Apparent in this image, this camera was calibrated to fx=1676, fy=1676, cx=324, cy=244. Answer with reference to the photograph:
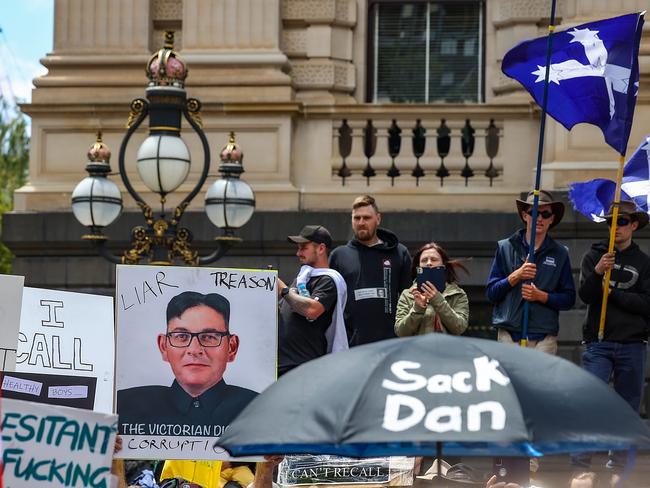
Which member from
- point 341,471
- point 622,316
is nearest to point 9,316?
point 341,471

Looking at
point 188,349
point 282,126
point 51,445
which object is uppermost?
point 282,126

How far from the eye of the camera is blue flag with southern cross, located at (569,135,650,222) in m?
12.0

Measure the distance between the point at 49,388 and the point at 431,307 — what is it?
2.62 meters

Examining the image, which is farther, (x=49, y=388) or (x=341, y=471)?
(x=341, y=471)

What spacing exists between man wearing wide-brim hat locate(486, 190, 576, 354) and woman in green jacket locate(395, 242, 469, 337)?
295 mm

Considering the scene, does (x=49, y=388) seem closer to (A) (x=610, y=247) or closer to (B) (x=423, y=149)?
(A) (x=610, y=247)

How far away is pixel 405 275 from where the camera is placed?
38.2 feet

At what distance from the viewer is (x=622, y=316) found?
1116 centimetres

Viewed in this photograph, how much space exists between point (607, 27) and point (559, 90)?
53cm

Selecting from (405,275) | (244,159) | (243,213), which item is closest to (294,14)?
(244,159)

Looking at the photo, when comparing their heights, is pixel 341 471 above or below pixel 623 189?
below

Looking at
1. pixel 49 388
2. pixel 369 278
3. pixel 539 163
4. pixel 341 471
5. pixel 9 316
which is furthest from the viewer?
pixel 369 278

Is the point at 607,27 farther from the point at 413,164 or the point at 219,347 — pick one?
the point at 413,164

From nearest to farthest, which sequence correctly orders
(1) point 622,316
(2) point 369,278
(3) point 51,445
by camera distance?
(3) point 51,445
(1) point 622,316
(2) point 369,278
